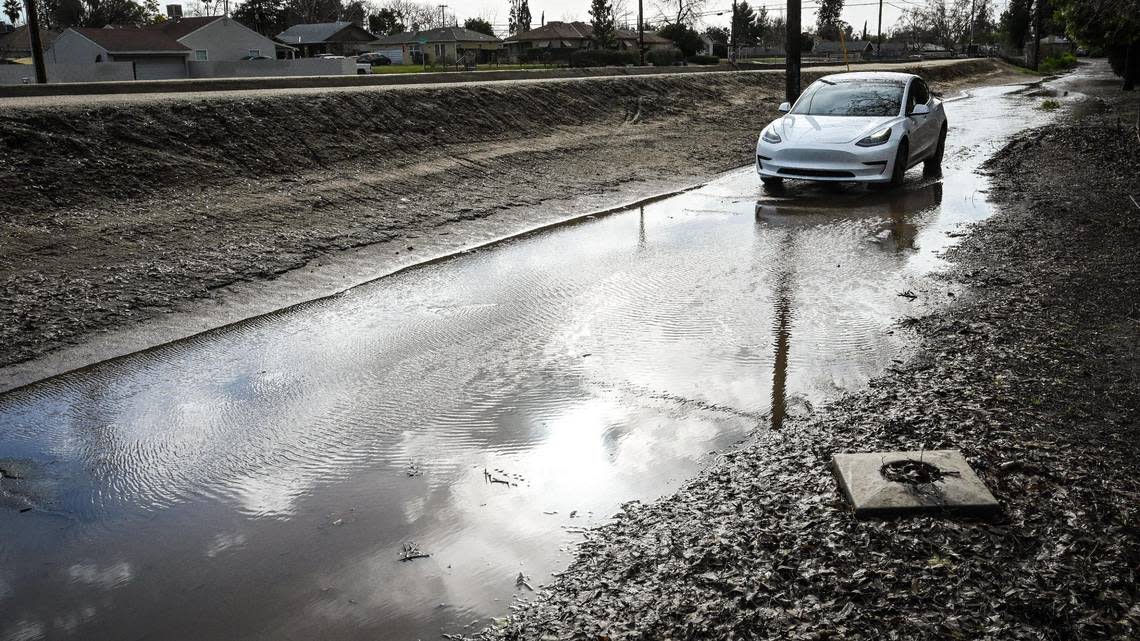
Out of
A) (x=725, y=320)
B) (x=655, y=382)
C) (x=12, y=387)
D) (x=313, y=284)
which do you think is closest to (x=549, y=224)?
(x=313, y=284)

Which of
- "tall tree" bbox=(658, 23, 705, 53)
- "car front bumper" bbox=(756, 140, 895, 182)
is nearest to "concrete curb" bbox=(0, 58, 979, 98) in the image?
"car front bumper" bbox=(756, 140, 895, 182)

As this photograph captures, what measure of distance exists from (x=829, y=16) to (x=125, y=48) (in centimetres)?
10115

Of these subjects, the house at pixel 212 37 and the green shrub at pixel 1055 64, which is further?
the green shrub at pixel 1055 64

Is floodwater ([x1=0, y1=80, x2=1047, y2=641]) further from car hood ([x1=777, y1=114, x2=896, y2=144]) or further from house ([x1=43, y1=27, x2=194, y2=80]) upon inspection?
house ([x1=43, y1=27, x2=194, y2=80])

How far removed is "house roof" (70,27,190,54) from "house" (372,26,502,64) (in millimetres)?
25452

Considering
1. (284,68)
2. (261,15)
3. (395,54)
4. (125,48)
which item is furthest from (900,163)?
(261,15)

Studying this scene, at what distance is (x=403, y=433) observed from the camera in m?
4.97

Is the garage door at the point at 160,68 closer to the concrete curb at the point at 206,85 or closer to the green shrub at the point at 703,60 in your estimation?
the green shrub at the point at 703,60

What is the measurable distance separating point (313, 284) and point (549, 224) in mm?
3721

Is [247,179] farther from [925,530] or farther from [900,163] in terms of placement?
[925,530]

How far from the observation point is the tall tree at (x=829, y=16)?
4936 inches

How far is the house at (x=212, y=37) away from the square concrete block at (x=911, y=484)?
6174cm

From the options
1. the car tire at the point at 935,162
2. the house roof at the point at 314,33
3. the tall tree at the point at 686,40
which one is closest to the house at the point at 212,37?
the house roof at the point at 314,33

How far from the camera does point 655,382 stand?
5562mm
